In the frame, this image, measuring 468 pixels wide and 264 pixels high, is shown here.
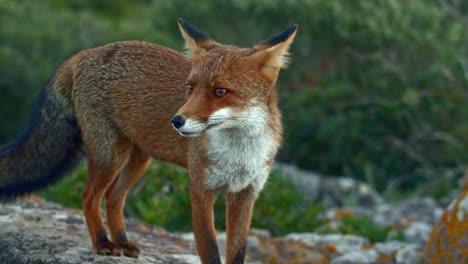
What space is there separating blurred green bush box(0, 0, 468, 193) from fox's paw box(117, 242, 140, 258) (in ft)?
25.7

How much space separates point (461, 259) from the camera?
768cm

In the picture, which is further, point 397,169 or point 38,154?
point 397,169

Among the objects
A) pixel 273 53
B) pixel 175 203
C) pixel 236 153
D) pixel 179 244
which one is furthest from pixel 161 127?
pixel 175 203

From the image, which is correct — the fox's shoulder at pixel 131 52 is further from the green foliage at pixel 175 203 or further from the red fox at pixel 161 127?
the green foliage at pixel 175 203

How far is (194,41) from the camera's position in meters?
6.72

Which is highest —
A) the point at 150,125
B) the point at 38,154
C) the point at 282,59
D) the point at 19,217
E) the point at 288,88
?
the point at 288,88

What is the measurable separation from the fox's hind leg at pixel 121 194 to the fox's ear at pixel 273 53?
5.91 ft

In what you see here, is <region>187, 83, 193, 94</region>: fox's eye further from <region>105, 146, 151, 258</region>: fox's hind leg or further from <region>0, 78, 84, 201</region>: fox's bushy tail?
<region>0, 78, 84, 201</region>: fox's bushy tail

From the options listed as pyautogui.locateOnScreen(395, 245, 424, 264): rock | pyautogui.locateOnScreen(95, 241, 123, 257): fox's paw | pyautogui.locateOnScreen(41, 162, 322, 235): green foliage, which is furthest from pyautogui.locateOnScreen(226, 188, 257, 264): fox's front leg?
pyautogui.locateOnScreen(41, 162, 322, 235): green foliage

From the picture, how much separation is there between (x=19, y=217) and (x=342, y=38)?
406 inches

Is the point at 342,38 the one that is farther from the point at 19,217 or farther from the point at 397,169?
the point at 19,217

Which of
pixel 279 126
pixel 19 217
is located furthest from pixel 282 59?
pixel 19 217

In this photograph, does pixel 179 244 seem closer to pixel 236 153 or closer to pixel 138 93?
pixel 138 93

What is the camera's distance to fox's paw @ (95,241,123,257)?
22.8 ft
